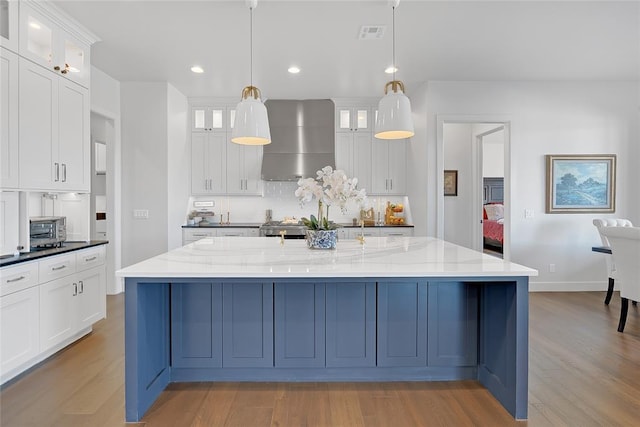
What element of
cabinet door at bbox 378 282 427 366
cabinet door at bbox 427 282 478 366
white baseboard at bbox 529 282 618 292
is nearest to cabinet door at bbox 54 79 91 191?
cabinet door at bbox 378 282 427 366

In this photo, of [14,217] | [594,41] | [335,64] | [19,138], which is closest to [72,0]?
[19,138]

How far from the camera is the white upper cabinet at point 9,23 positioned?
265 cm

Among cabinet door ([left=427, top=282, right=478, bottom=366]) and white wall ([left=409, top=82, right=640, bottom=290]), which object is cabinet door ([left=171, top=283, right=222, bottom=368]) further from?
white wall ([left=409, top=82, right=640, bottom=290])

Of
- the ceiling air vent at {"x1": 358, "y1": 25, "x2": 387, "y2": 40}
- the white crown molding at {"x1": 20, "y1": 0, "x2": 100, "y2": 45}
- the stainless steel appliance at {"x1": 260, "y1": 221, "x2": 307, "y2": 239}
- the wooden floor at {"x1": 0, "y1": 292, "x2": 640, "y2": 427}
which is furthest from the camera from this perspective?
the stainless steel appliance at {"x1": 260, "y1": 221, "x2": 307, "y2": 239}

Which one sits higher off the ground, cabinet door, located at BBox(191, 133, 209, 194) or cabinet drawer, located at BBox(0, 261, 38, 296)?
cabinet door, located at BBox(191, 133, 209, 194)

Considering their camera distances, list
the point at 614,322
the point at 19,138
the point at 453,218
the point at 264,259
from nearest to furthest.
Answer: the point at 264,259 < the point at 19,138 < the point at 614,322 < the point at 453,218

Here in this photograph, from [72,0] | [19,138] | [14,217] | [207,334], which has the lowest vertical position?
[207,334]

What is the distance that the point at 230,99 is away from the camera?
5.65m

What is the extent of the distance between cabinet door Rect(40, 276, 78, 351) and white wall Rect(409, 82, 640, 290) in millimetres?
4022

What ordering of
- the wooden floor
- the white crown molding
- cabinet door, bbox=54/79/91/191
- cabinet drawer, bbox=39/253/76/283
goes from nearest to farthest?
the wooden floor < cabinet drawer, bbox=39/253/76/283 < the white crown molding < cabinet door, bbox=54/79/91/191

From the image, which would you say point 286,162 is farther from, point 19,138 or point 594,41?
point 594,41

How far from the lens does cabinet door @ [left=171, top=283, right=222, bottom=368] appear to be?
247 cm

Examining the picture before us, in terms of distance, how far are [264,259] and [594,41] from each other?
4042 mm

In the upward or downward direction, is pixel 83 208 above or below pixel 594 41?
below
